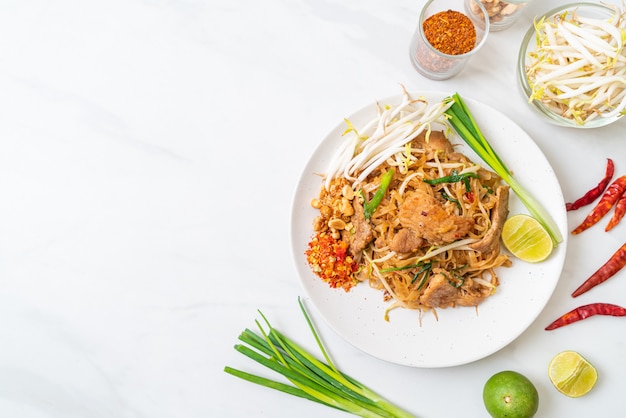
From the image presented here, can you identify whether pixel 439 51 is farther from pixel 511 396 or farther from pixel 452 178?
pixel 511 396

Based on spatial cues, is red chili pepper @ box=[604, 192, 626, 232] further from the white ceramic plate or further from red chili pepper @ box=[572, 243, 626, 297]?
the white ceramic plate

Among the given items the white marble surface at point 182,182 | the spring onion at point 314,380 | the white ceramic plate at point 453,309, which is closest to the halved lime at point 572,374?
the white marble surface at point 182,182

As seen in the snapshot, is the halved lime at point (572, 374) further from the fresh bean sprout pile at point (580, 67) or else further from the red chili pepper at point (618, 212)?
the fresh bean sprout pile at point (580, 67)

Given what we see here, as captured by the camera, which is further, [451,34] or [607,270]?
[607,270]

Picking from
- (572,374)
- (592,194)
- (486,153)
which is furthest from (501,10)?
(572,374)

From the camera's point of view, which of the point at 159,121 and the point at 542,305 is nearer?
A: the point at 542,305

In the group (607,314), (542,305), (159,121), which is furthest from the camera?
(159,121)

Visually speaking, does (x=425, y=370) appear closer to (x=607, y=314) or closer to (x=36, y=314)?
(x=607, y=314)

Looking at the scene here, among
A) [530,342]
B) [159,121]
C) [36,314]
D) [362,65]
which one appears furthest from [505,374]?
[36,314]
